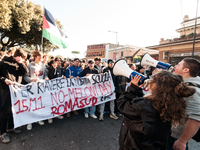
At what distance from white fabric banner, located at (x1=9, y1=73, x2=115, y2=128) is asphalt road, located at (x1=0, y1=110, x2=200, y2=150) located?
0.99 ft

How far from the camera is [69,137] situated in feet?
8.76

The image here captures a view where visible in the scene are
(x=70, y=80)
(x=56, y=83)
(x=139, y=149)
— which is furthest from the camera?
(x=70, y=80)

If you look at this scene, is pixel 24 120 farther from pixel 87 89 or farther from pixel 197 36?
pixel 197 36

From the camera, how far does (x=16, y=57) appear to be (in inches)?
106

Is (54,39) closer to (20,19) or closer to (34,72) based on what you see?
(34,72)

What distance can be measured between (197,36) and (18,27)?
65.5 ft

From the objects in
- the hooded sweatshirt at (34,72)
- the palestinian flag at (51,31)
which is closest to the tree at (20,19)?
the palestinian flag at (51,31)

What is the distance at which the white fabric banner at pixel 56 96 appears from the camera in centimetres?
278

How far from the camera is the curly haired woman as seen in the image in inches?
39.1

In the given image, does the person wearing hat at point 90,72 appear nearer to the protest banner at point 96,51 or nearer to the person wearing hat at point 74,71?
the person wearing hat at point 74,71

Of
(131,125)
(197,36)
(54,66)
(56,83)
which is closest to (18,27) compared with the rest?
(54,66)

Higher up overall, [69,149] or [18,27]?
[18,27]

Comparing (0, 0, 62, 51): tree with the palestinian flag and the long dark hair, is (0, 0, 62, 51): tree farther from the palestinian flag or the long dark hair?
the long dark hair

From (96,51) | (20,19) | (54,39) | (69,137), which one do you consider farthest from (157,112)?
(96,51)
